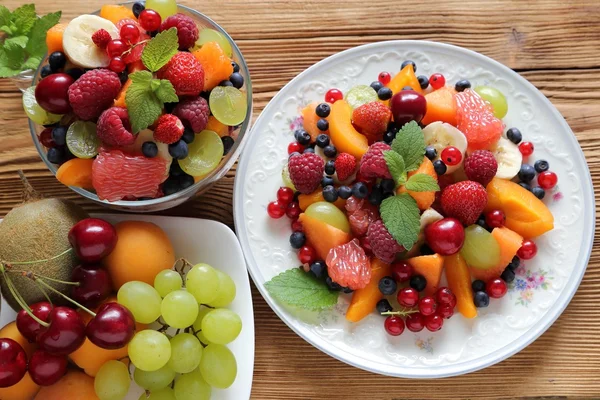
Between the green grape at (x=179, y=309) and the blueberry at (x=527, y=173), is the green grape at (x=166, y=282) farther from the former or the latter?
the blueberry at (x=527, y=173)

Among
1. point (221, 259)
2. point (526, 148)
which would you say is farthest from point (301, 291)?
point (526, 148)

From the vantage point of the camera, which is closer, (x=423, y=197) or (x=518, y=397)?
(x=423, y=197)

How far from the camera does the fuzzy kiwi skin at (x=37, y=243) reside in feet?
3.66

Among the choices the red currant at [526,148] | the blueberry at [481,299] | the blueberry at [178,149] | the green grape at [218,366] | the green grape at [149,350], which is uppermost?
the red currant at [526,148]

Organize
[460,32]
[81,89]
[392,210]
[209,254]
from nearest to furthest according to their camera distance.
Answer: [81,89] → [392,210] → [209,254] → [460,32]

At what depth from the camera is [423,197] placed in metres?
1.18

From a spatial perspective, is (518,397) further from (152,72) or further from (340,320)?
(152,72)

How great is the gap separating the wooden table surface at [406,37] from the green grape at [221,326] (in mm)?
217

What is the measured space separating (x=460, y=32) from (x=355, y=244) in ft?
2.12

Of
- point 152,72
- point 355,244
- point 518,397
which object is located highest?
point 152,72

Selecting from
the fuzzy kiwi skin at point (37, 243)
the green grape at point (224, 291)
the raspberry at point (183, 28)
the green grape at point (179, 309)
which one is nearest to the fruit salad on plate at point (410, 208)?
the green grape at point (224, 291)

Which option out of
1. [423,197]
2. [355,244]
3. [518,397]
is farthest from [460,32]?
[518,397]

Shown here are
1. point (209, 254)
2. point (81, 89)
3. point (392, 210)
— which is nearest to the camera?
point (81, 89)

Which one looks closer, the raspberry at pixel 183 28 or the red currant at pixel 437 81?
the raspberry at pixel 183 28
